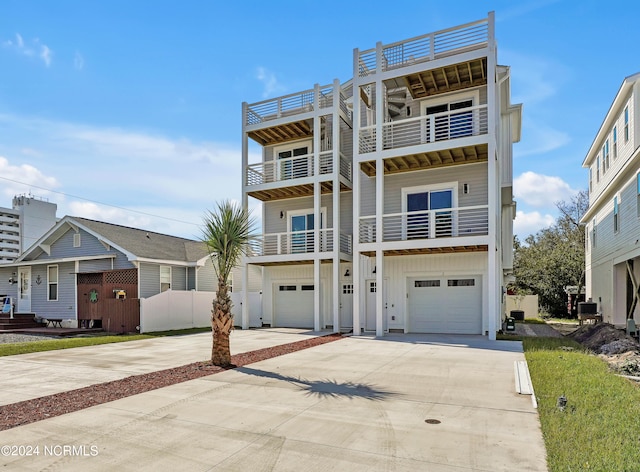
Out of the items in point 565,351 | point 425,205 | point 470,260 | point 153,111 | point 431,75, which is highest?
point 431,75

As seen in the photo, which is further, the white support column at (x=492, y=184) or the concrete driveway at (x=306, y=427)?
the white support column at (x=492, y=184)

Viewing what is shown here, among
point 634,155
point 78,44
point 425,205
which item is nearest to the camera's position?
point 78,44

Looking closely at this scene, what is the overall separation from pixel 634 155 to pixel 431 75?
7418 millimetres

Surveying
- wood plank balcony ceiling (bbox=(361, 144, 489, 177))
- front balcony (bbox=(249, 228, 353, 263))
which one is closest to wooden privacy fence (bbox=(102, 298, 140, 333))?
front balcony (bbox=(249, 228, 353, 263))

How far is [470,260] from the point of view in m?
16.7

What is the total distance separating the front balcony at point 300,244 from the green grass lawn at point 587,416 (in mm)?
10454

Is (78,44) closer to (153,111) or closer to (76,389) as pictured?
(153,111)

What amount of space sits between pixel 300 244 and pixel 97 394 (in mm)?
13085

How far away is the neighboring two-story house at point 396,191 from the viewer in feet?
51.7

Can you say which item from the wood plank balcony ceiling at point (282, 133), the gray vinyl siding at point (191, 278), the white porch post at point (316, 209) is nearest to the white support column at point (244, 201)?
the wood plank balcony ceiling at point (282, 133)

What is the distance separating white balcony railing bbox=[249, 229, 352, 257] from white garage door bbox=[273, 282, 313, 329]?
1.80m

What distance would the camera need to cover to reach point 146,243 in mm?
22625

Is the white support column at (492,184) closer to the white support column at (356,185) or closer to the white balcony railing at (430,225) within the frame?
the white balcony railing at (430,225)

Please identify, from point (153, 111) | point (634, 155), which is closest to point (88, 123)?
point (153, 111)
